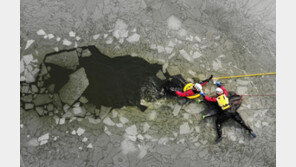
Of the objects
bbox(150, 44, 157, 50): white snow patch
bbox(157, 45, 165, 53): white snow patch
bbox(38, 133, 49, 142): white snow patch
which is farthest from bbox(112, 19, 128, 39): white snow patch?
bbox(38, 133, 49, 142): white snow patch

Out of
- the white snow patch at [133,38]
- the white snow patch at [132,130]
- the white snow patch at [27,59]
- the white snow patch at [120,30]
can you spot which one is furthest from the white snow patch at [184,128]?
the white snow patch at [27,59]

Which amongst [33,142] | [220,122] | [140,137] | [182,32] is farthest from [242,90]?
[33,142]

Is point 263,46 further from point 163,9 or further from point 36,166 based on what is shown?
point 36,166

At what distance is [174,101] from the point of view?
3152mm

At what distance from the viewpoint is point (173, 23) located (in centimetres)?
331

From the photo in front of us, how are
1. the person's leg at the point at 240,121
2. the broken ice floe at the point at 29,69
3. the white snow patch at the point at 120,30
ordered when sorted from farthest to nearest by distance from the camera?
the white snow patch at the point at 120,30 < the broken ice floe at the point at 29,69 < the person's leg at the point at 240,121

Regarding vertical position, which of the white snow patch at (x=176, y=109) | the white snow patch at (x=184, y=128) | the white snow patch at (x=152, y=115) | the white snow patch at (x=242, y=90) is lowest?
the white snow patch at (x=184, y=128)

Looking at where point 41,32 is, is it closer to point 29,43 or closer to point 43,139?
point 29,43

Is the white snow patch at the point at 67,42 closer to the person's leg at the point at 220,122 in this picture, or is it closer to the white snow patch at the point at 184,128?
the white snow patch at the point at 184,128

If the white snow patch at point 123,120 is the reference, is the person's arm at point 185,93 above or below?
above

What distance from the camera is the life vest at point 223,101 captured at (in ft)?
9.59

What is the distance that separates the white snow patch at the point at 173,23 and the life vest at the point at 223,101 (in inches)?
55.8

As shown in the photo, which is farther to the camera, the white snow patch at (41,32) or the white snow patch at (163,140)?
the white snow patch at (41,32)

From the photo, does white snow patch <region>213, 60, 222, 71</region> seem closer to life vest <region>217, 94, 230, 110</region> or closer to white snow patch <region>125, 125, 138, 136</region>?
life vest <region>217, 94, 230, 110</region>
